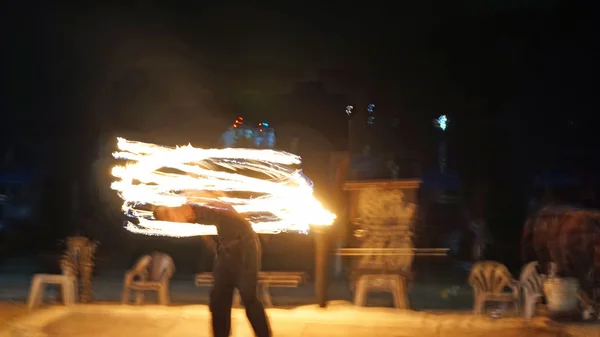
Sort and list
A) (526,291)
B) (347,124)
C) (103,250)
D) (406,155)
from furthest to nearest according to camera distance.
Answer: (406,155)
(103,250)
(347,124)
(526,291)

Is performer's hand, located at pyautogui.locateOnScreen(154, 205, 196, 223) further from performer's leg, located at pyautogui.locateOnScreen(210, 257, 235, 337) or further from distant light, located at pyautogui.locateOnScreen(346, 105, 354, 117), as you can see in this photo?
distant light, located at pyautogui.locateOnScreen(346, 105, 354, 117)

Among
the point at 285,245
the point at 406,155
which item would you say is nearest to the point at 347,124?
the point at 285,245

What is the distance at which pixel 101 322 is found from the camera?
7.40 meters

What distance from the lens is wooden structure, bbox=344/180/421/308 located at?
8727 millimetres

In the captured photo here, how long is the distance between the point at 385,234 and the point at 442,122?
12.5 meters

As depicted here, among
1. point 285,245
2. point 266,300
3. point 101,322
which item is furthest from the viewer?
point 285,245

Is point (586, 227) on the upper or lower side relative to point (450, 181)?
lower

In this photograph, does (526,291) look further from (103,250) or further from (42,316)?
(103,250)

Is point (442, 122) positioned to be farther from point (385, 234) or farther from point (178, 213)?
point (178, 213)

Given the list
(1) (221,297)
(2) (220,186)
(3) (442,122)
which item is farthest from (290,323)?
(3) (442,122)

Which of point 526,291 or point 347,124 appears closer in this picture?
point 526,291

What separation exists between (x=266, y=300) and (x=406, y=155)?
13.0 meters

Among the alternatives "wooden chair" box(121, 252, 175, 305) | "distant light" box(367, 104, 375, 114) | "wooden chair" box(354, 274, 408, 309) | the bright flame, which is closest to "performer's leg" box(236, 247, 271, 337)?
the bright flame

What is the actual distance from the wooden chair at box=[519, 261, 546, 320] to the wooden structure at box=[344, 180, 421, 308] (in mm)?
1453
